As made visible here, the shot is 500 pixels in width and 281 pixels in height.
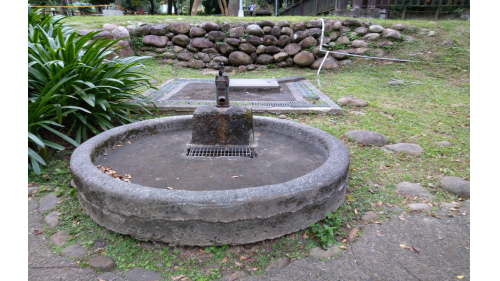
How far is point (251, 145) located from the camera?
300 centimetres

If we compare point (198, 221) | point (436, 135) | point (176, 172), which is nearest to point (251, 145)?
point (176, 172)

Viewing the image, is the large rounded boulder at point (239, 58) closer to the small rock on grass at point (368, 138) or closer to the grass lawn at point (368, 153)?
the grass lawn at point (368, 153)

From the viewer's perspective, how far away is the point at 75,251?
5.95 ft

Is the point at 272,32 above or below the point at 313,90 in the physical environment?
above

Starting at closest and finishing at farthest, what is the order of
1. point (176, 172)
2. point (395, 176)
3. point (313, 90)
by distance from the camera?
point (176, 172) < point (395, 176) < point (313, 90)

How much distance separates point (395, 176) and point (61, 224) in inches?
113

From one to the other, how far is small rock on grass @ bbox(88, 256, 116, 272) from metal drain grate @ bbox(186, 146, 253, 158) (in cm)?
123

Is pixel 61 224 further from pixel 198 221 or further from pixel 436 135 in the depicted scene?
pixel 436 135

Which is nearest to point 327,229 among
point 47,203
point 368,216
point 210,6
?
point 368,216

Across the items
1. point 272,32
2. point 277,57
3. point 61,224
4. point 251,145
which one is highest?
point 272,32

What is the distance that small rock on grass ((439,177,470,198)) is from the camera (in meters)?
2.46

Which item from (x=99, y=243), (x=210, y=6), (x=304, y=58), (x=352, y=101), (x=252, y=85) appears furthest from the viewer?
(x=210, y=6)

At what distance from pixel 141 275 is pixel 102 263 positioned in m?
0.27

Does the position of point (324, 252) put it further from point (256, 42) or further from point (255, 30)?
point (255, 30)
